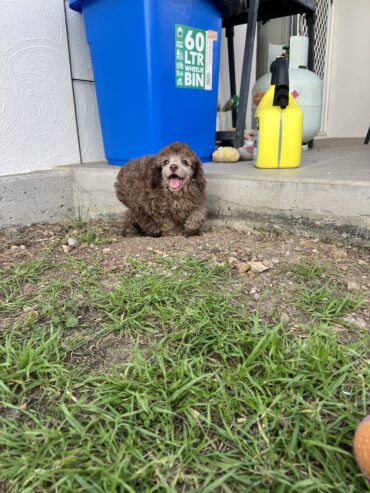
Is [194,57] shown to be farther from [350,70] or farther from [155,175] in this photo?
[350,70]

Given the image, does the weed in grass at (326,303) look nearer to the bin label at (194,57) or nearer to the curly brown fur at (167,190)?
the curly brown fur at (167,190)

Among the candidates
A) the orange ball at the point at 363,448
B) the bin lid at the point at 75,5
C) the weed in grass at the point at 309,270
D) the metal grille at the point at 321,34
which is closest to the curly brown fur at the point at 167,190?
the weed in grass at the point at 309,270

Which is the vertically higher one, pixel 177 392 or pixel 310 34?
pixel 310 34

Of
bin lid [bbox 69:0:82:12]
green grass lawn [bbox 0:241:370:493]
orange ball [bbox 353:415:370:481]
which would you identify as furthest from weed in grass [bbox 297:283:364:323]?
bin lid [bbox 69:0:82:12]

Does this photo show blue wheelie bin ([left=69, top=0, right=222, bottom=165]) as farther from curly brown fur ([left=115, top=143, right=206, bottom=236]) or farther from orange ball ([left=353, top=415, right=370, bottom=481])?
orange ball ([left=353, top=415, right=370, bottom=481])

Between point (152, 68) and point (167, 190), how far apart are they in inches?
31.0

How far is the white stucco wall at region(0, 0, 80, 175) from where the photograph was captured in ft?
7.20

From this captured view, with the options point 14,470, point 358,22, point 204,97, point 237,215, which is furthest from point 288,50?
point 14,470

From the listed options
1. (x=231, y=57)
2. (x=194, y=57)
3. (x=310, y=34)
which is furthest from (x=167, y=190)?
(x=310, y=34)

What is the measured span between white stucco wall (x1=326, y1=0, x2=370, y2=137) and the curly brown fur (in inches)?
196

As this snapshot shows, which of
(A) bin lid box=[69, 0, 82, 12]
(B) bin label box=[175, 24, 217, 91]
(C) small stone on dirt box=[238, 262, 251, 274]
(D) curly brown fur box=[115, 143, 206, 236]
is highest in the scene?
(A) bin lid box=[69, 0, 82, 12]

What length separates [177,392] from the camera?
87cm

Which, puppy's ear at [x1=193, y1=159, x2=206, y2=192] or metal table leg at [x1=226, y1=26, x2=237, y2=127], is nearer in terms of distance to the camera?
puppy's ear at [x1=193, y1=159, x2=206, y2=192]

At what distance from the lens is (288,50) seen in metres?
3.33
